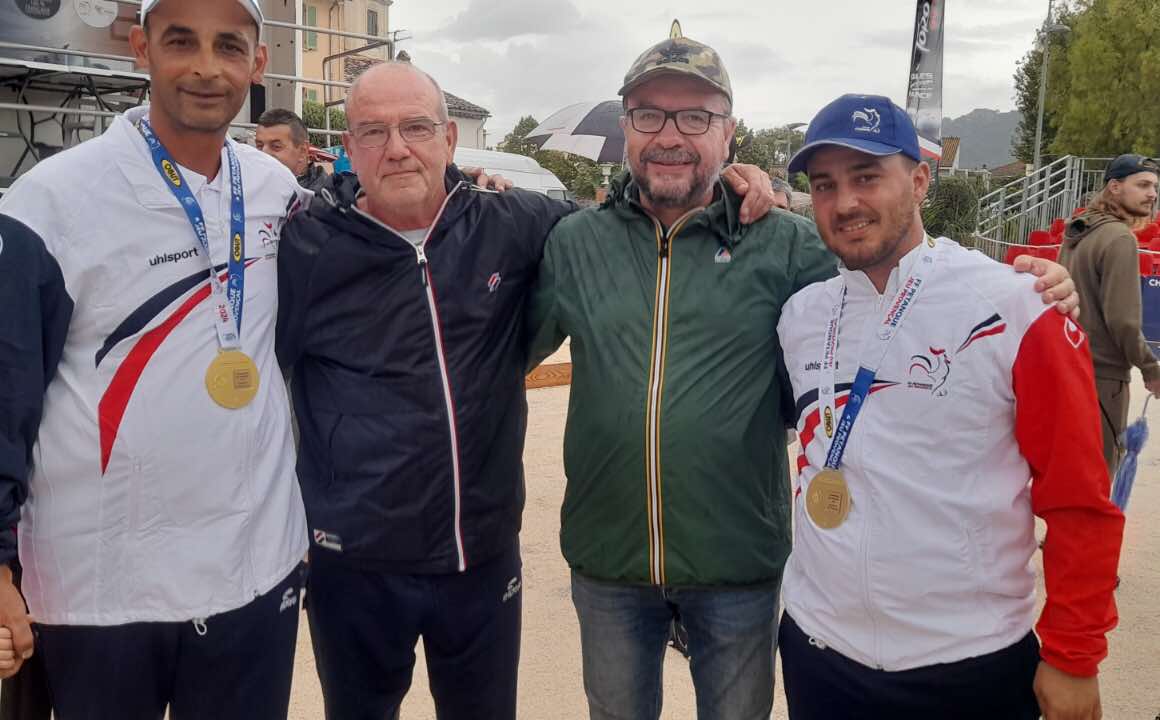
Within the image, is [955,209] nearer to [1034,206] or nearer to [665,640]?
[1034,206]

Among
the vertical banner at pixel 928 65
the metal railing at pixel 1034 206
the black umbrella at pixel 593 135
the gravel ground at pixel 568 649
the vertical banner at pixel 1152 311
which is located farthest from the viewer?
the metal railing at pixel 1034 206

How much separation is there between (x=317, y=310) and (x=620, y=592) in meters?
1.20

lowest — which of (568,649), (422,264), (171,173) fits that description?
(568,649)

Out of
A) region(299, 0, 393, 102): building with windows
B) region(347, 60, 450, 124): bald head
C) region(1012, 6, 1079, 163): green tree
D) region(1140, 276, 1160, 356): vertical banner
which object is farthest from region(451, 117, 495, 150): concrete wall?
region(347, 60, 450, 124): bald head

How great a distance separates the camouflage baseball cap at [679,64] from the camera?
2.61 metres

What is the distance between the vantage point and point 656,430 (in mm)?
2486

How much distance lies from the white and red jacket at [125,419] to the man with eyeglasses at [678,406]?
932mm

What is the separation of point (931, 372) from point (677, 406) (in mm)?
699

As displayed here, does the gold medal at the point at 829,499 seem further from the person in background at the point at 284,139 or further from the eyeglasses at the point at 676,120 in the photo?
the person in background at the point at 284,139

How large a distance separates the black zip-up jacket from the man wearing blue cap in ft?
3.28

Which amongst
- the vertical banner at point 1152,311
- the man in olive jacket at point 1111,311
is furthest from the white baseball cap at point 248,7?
the vertical banner at point 1152,311

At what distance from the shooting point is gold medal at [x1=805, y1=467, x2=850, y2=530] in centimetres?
211

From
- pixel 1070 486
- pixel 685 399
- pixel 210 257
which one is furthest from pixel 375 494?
pixel 1070 486

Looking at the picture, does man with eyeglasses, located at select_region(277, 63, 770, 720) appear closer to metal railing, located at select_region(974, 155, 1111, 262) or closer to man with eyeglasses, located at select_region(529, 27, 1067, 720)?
man with eyeglasses, located at select_region(529, 27, 1067, 720)
